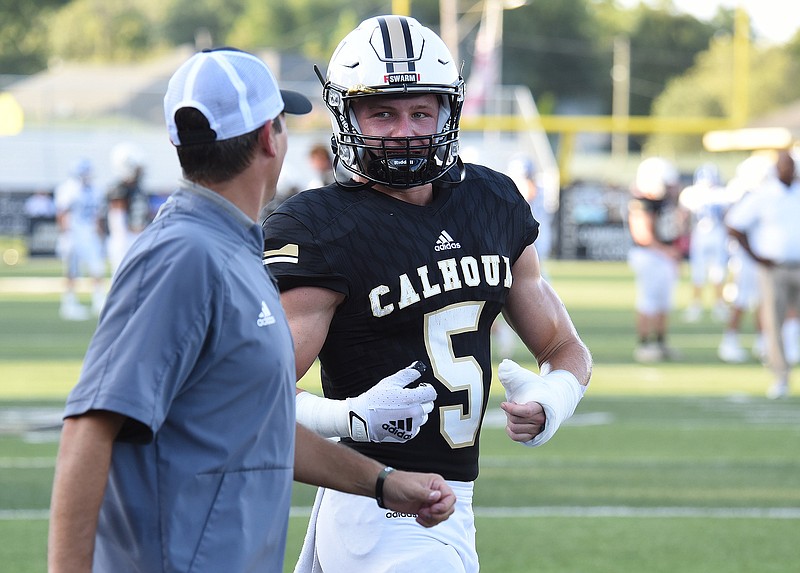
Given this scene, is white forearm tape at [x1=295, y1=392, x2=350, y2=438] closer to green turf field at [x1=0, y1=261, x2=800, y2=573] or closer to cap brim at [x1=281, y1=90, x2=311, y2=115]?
cap brim at [x1=281, y1=90, x2=311, y2=115]

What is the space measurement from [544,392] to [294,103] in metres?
0.98

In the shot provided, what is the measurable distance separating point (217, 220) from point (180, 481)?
1.67 ft

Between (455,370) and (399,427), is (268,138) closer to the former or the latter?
(399,427)

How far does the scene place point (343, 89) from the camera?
3447 mm

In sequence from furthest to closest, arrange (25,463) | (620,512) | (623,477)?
(25,463)
(623,477)
(620,512)

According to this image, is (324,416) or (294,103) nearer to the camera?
(294,103)

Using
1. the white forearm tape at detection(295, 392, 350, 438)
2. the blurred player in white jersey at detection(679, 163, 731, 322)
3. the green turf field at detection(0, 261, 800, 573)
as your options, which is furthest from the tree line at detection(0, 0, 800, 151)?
the white forearm tape at detection(295, 392, 350, 438)

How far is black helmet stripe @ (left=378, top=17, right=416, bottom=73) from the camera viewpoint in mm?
3395

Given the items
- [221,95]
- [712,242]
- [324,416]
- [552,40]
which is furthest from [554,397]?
[552,40]

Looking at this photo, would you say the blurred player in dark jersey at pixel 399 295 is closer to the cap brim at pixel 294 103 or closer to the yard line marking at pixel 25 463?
the cap brim at pixel 294 103

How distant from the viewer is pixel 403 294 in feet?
10.7

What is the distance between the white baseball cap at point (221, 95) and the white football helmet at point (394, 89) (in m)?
0.74

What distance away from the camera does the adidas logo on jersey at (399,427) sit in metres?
3.08

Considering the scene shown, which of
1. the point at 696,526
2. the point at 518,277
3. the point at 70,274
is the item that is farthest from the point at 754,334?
the point at 518,277
